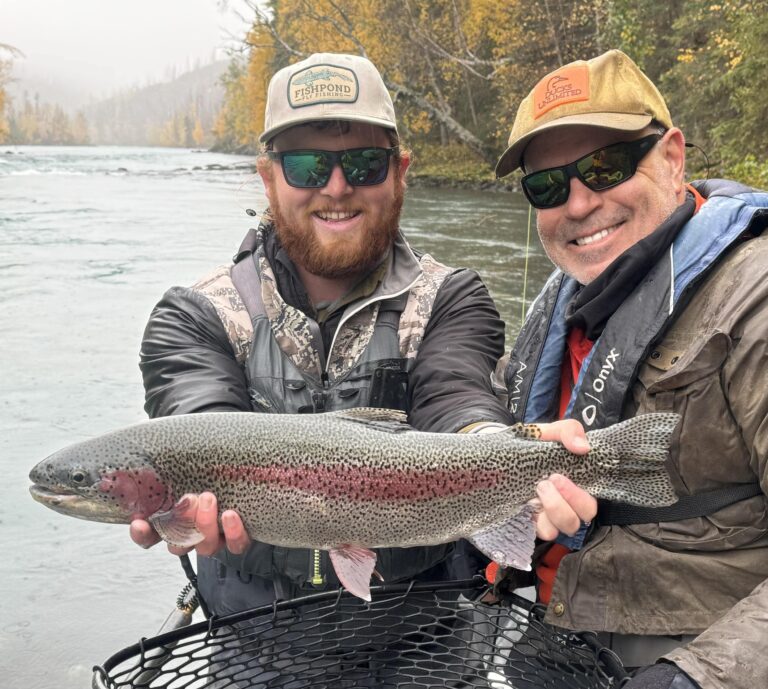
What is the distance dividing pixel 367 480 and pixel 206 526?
1.64 ft

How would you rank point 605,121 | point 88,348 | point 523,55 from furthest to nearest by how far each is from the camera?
point 523,55 < point 88,348 < point 605,121

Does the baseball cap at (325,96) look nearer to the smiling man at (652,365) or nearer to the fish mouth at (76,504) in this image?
the smiling man at (652,365)

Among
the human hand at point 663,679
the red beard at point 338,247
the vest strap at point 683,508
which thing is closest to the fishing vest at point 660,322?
the vest strap at point 683,508

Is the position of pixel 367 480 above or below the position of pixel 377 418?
below

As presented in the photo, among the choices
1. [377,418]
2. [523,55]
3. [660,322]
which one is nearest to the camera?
[660,322]

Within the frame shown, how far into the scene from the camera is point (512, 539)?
7.57 feet

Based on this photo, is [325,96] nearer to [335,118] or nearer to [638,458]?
[335,118]

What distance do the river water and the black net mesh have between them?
147cm

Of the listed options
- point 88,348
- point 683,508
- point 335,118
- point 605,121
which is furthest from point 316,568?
point 88,348

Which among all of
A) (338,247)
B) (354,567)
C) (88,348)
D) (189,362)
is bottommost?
(88,348)

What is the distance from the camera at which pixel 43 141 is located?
179 metres

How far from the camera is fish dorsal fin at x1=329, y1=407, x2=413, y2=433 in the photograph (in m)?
2.36

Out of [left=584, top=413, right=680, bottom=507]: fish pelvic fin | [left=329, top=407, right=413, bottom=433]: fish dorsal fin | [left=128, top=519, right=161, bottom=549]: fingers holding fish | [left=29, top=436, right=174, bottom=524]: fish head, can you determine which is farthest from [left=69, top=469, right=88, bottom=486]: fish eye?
[left=584, top=413, right=680, bottom=507]: fish pelvic fin

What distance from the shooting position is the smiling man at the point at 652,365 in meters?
2.01
